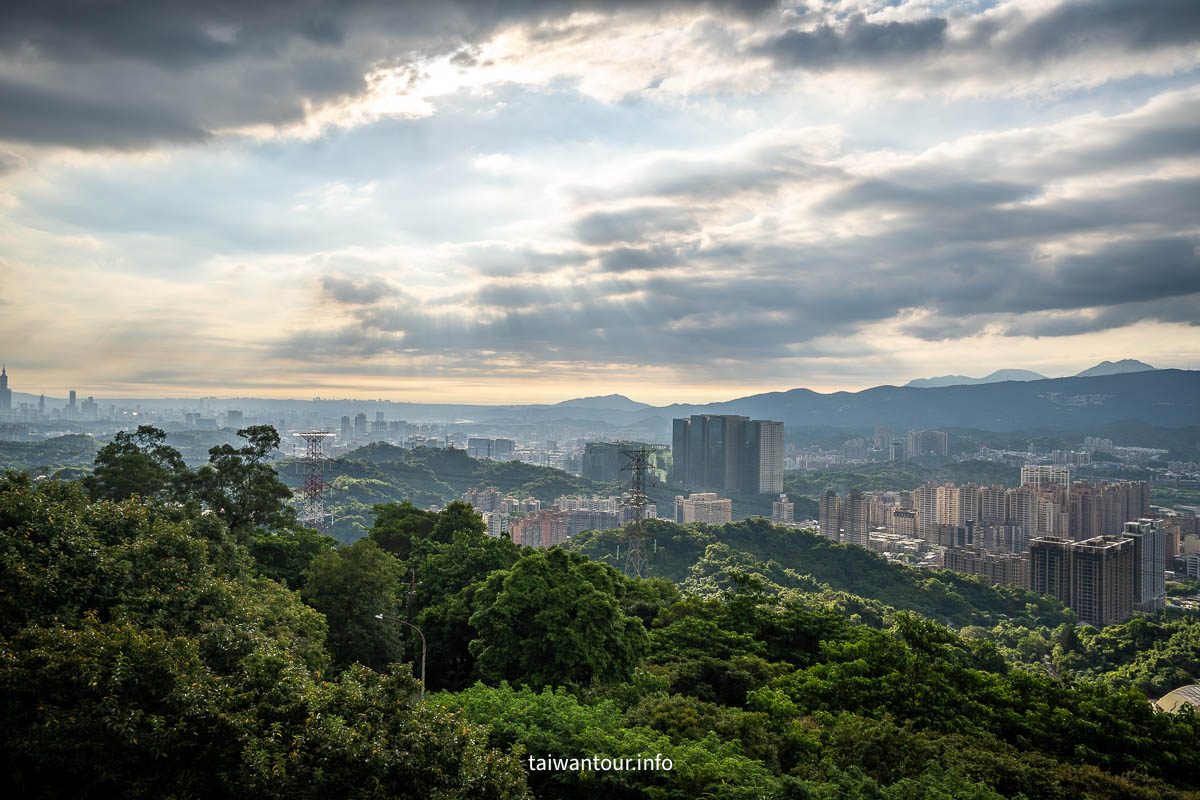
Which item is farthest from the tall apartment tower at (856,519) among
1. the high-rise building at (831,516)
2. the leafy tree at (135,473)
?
the leafy tree at (135,473)

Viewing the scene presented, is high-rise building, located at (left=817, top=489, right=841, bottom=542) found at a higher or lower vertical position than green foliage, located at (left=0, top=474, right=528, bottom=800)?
lower

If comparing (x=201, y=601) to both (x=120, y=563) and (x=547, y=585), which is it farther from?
(x=547, y=585)

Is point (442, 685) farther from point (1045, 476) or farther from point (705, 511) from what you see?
point (1045, 476)

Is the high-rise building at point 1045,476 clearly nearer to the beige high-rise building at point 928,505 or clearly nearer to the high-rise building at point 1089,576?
the beige high-rise building at point 928,505

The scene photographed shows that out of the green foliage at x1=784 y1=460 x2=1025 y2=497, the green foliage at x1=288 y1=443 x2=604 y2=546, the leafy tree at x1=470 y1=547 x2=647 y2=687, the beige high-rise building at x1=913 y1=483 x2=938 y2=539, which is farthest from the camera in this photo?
the green foliage at x1=784 y1=460 x2=1025 y2=497

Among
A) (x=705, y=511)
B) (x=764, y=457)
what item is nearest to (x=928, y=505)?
(x=705, y=511)

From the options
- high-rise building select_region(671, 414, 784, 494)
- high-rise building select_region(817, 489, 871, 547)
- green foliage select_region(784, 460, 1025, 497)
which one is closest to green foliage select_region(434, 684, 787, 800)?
high-rise building select_region(817, 489, 871, 547)

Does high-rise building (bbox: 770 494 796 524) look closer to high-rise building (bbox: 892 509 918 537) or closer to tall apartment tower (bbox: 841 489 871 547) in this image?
tall apartment tower (bbox: 841 489 871 547)
